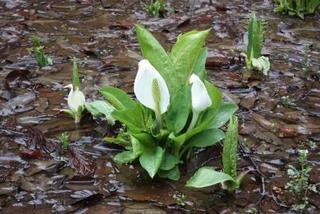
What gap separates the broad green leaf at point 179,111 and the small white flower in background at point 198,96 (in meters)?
0.04

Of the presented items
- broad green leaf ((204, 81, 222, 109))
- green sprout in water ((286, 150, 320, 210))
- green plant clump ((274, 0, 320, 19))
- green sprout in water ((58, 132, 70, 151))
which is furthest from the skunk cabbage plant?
green plant clump ((274, 0, 320, 19))

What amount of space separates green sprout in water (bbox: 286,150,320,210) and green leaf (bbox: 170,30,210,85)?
52 cm

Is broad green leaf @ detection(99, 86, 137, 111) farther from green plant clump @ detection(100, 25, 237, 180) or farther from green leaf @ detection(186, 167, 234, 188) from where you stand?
green leaf @ detection(186, 167, 234, 188)

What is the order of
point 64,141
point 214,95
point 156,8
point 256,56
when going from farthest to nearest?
point 156,8
point 256,56
point 64,141
point 214,95

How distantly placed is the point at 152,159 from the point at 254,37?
1.17 meters

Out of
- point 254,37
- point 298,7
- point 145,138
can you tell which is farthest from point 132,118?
→ point 298,7

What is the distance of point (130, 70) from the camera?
3.11 meters

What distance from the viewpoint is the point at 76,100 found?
8.14 ft

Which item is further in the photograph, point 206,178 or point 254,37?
point 254,37

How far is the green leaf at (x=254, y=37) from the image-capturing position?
2.87 meters

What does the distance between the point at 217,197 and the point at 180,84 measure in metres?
0.45

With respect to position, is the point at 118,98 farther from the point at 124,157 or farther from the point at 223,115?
the point at 223,115

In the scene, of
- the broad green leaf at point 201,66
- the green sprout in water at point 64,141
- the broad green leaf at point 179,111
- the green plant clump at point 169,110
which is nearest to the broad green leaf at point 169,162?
the green plant clump at point 169,110

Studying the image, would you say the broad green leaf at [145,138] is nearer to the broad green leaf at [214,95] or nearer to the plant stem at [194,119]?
the plant stem at [194,119]
